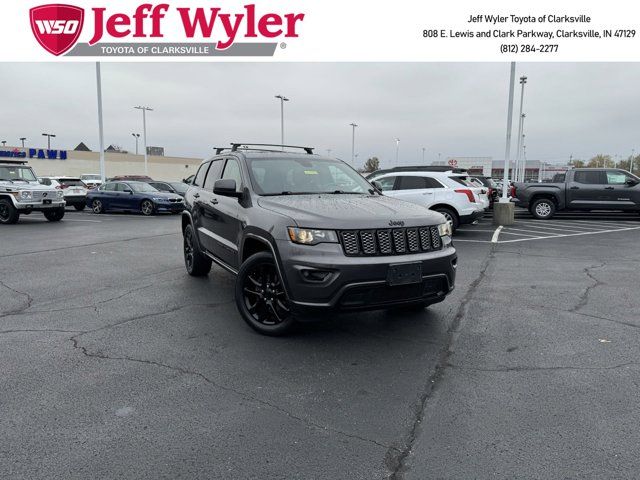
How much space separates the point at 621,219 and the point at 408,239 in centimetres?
1625

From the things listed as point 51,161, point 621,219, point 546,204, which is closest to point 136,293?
point 546,204

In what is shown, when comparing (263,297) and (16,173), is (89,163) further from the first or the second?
(263,297)

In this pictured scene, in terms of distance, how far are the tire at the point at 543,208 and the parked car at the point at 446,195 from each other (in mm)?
6192

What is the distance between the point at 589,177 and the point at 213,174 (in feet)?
49.5

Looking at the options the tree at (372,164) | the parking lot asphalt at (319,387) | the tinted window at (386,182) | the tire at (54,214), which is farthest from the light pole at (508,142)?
the tree at (372,164)

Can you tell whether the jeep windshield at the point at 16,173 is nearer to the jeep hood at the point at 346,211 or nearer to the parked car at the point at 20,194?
the parked car at the point at 20,194

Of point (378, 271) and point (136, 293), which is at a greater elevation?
point (378, 271)

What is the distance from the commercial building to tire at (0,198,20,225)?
1319 inches

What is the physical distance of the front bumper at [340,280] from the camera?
153 inches

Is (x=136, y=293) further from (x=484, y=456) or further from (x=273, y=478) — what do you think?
(x=484, y=456)

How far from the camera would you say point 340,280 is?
152 inches

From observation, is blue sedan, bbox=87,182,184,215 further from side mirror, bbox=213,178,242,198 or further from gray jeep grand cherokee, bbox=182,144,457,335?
side mirror, bbox=213,178,242,198

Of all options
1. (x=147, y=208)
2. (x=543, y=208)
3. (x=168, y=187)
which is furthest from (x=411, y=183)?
(x=168, y=187)

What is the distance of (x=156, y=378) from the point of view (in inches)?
144
